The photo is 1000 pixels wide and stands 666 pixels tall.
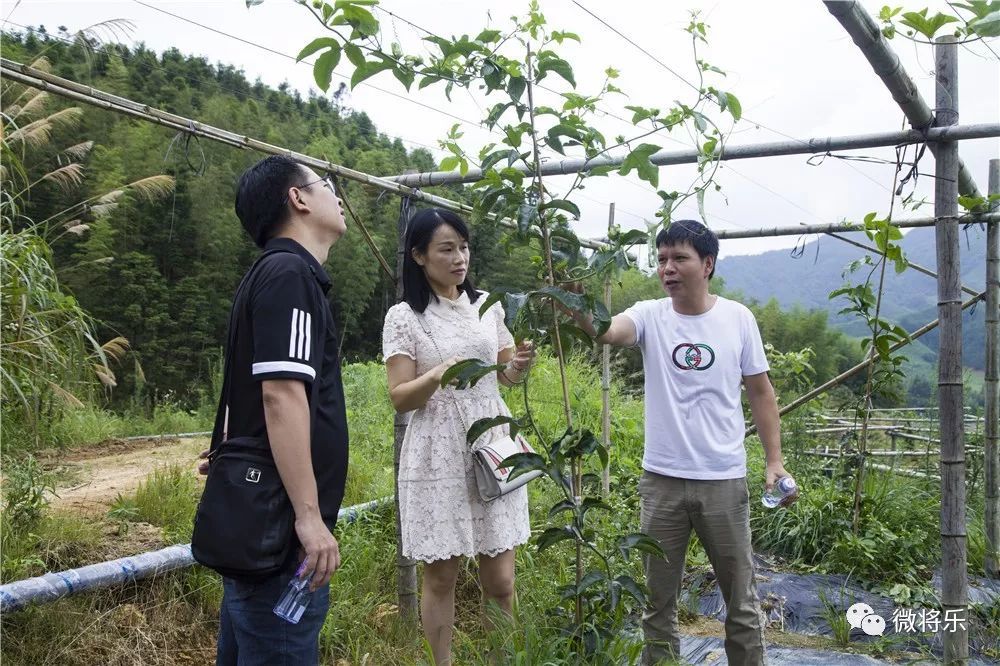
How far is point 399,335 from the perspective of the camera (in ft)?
7.04

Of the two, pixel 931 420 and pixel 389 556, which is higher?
pixel 931 420

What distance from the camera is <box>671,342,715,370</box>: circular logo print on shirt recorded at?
2279 mm

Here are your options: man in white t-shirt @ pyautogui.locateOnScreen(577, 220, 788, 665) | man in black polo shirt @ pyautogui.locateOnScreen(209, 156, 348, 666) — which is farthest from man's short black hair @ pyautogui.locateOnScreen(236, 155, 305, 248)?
man in white t-shirt @ pyautogui.locateOnScreen(577, 220, 788, 665)

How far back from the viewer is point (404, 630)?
2.63 metres

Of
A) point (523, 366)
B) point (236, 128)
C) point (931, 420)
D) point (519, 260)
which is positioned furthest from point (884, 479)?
point (236, 128)

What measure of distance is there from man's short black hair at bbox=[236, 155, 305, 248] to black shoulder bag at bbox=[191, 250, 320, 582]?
38cm

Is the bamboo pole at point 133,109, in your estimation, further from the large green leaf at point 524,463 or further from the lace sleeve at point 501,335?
the large green leaf at point 524,463

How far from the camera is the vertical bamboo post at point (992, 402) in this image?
386cm

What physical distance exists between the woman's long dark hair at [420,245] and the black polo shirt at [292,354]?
2.26 feet

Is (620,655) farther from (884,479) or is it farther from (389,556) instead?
(884,479)

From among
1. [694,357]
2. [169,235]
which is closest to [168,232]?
[169,235]

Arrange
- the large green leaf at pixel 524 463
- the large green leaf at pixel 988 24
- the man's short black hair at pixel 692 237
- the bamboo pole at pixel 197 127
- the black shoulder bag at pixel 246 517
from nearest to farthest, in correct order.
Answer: the large green leaf at pixel 988 24 → the black shoulder bag at pixel 246 517 → the large green leaf at pixel 524 463 → the bamboo pole at pixel 197 127 → the man's short black hair at pixel 692 237

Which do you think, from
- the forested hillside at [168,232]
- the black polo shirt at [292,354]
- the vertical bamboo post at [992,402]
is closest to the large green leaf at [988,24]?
the black polo shirt at [292,354]

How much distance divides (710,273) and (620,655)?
116 centimetres
